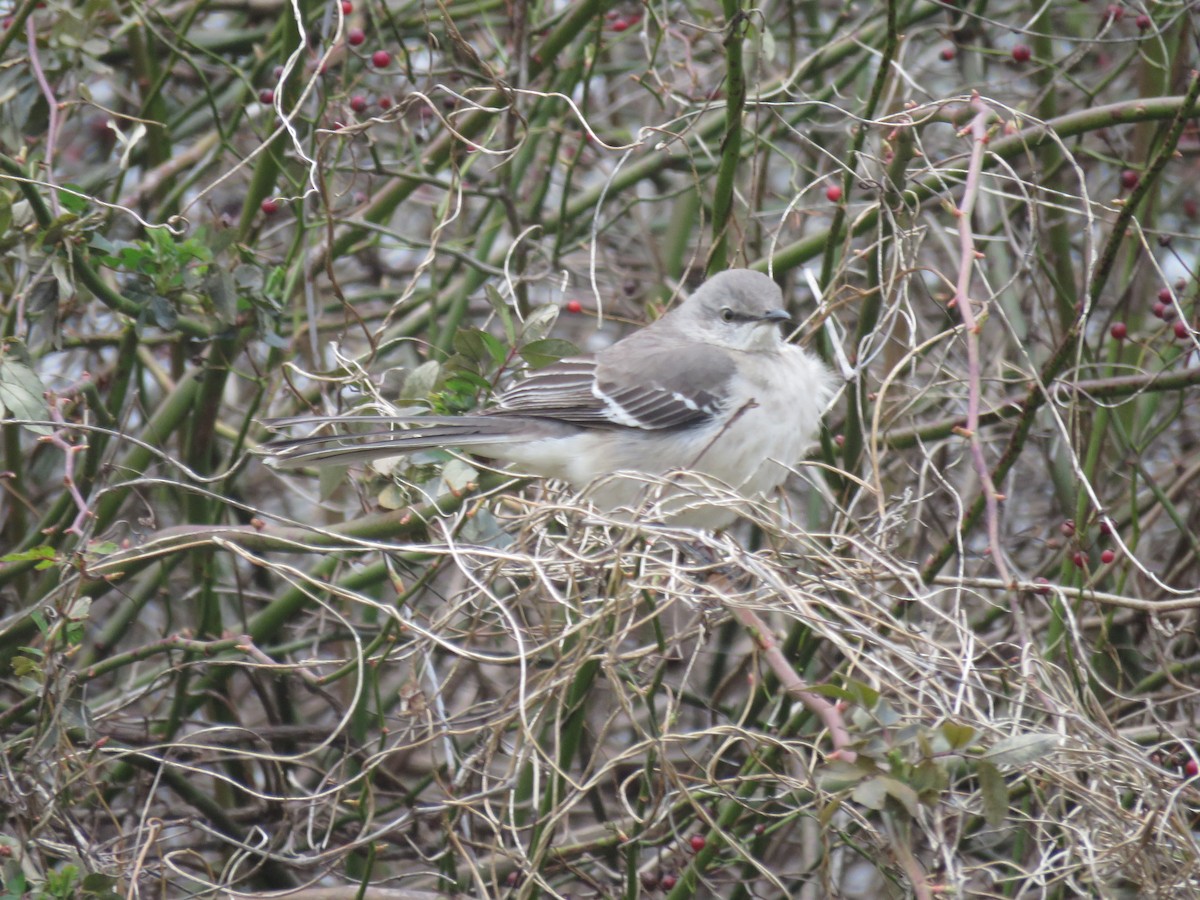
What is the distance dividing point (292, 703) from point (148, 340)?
1.27m

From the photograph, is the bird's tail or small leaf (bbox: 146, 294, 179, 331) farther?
small leaf (bbox: 146, 294, 179, 331)

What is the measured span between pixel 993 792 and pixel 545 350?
5.83 feet

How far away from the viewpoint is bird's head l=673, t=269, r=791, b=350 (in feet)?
13.0

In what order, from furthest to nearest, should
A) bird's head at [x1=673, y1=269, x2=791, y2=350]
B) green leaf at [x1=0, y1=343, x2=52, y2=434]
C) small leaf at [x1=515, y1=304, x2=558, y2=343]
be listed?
bird's head at [x1=673, y1=269, x2=791, y2=350] → small leaf at [x1=515, y1=304, x2=558, y2=343] → green leaf at [x1=0, y1=343, x2=52, y2=434]

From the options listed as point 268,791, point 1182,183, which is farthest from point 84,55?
point 1182,183

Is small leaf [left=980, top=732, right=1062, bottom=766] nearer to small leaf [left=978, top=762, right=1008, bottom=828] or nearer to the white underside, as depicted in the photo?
small leaf [left=978, top=762, right=1008, bottom=828]

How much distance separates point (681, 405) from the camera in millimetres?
4066

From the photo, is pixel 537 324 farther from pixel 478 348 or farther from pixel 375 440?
pixel 375 440

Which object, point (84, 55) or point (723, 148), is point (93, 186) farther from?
point (723, 148)

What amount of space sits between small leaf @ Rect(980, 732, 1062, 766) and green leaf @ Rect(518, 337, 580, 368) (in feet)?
5.61

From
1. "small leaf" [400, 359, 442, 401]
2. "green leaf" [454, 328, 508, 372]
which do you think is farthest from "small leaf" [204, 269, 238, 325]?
"green leaf" [454, 328, 508, 372]

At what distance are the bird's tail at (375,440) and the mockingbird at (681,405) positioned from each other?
13mm

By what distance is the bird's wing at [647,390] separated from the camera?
4.04m

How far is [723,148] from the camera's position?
3523 mm
